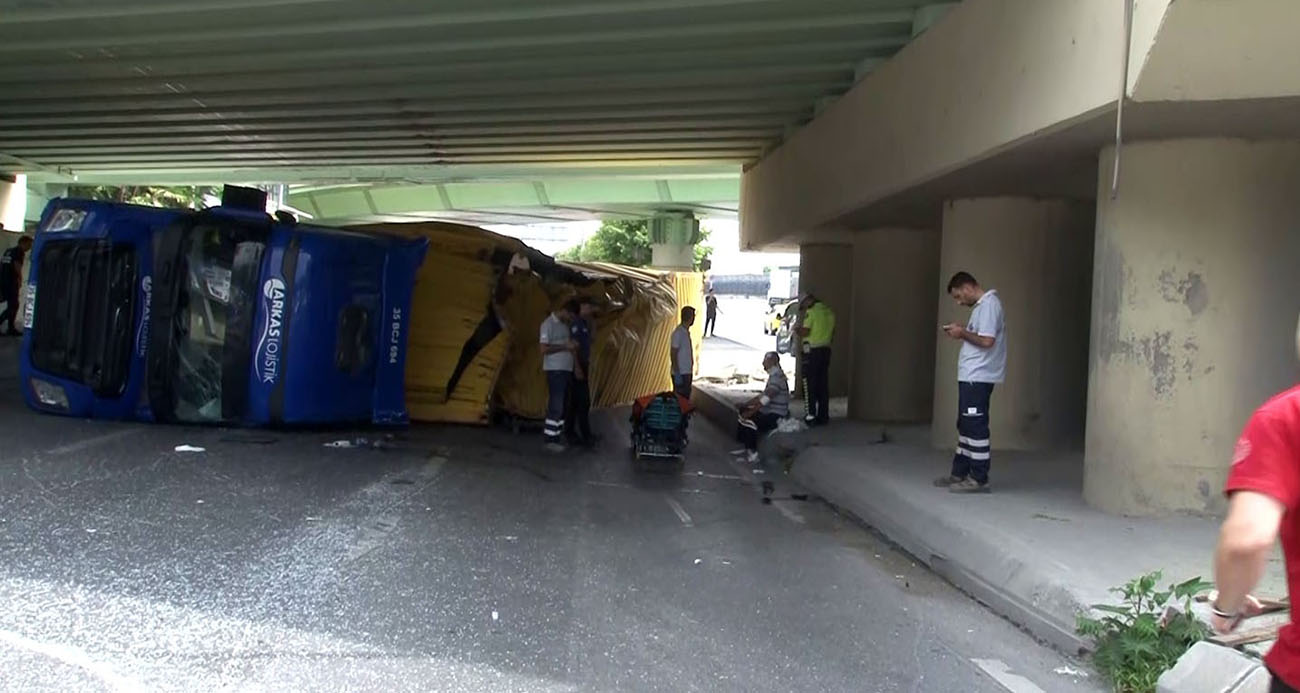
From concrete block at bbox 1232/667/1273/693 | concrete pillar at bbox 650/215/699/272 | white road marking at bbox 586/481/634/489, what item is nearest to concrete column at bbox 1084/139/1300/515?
concrete block at bbox 1232/667/1273/693

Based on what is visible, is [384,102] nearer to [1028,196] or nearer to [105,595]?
[1028,196]

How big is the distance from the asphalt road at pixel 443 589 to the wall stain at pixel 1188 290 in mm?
2558

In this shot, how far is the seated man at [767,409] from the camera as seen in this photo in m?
12.6

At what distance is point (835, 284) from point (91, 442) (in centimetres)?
1098

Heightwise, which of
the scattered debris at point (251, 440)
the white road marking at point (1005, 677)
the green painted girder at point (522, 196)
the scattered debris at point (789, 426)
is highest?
the green painted girder at point (522, 196)

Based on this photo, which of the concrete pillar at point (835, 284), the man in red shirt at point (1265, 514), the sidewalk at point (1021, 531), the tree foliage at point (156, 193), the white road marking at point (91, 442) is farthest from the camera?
the tree foliage at point (156, 193)

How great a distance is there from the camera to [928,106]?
9383mm

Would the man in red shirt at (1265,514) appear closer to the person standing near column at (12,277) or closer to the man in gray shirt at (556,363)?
the man in gray shirt at (556,363)

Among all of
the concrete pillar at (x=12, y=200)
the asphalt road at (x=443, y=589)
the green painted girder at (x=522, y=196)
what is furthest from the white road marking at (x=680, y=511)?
the concrete pillar at (x=12, y=200)

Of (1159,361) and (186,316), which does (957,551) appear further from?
(186,316)

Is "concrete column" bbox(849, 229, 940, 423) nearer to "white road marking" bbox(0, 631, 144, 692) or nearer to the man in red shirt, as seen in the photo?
"white road marking" bbox(0, 631, 144, 692)

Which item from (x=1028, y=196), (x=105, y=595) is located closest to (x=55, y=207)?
(x=105, y=595)

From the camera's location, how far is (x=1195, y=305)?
24.1 feet

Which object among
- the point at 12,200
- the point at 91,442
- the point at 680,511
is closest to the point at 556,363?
the point at 680,511
